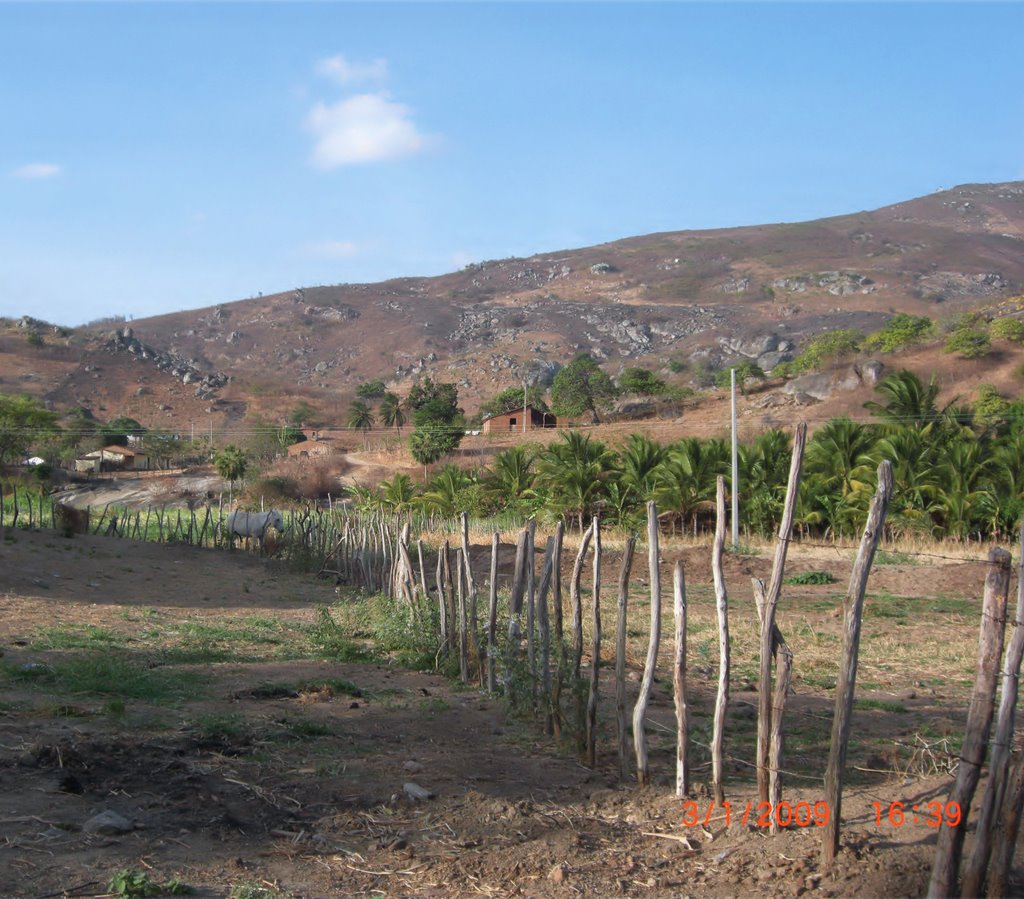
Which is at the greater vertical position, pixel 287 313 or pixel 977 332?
pixel 287 313

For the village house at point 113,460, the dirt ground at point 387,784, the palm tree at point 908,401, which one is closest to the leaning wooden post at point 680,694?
the dirt ground at point 387,784

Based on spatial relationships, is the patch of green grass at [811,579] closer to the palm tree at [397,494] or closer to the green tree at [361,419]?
the palm tree at [397,494]

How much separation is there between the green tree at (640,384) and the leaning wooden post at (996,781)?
53.1 meters

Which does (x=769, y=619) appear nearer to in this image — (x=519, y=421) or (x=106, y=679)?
(x=106, y=679)

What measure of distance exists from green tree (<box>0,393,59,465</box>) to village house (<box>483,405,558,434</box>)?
2132cm

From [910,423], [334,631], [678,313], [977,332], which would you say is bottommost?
[334,631]

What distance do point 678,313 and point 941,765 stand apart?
321 feet

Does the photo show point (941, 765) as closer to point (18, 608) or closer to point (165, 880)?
point (165, 880)

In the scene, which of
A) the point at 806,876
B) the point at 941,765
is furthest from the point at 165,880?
the point at 941,765

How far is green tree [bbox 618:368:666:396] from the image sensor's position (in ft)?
185

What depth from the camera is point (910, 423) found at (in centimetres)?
3075

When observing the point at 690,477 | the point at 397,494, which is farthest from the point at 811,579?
the point at 397,494

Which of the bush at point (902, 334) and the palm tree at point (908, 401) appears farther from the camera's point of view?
the bush at point (902, 334)

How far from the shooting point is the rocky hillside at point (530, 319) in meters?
70.0
